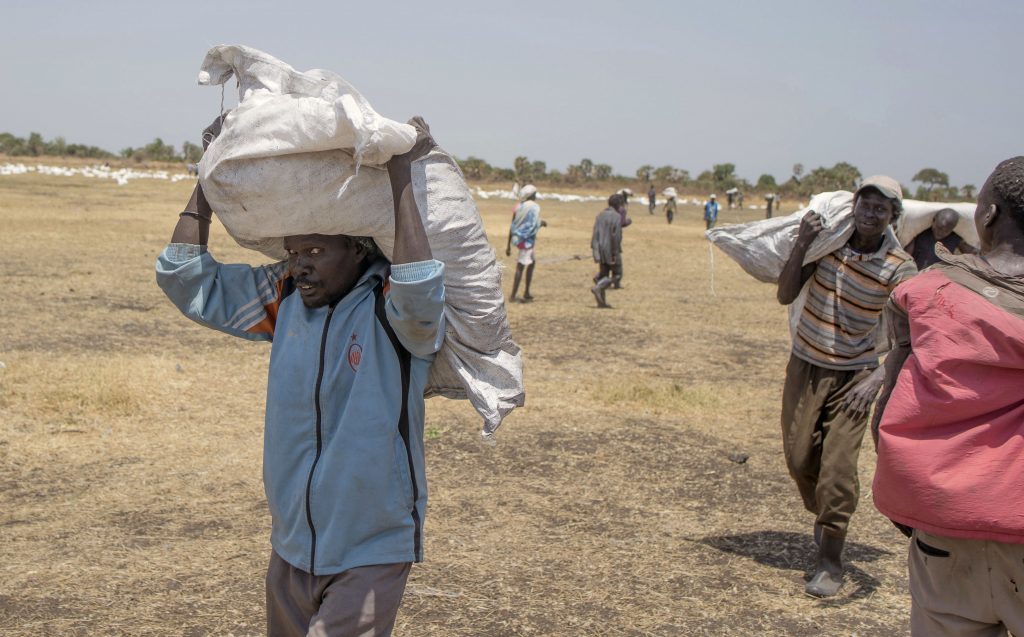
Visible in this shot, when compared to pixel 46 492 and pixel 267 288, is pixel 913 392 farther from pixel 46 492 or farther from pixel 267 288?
pixel 46 492

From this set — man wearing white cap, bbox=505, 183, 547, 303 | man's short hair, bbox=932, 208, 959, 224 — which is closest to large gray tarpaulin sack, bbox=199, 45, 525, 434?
man's short hair, bbox=932, 208, 959, 224

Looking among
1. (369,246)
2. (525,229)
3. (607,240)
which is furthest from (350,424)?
(607,240)

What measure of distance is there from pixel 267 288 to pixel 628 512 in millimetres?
3468

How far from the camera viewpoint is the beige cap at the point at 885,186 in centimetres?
448

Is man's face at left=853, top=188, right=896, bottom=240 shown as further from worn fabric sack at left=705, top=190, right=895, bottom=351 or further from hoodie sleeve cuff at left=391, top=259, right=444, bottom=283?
hoodie sleeve cuff at left=391, top=259, right=444, bottom=283

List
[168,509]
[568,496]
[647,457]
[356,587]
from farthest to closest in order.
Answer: [647,457], [568,496], [168,509], [356,587]

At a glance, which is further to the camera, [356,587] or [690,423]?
[690,423]

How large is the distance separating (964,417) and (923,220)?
4.58m

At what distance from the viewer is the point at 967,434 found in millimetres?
2545

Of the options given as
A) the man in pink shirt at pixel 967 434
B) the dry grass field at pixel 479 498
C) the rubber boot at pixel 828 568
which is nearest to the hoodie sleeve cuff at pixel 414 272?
the man in pink shirt at pixel 967 434

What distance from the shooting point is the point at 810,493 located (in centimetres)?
493

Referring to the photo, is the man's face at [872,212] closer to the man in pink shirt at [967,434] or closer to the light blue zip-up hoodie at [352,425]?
the man in pink shirt at [967,434]

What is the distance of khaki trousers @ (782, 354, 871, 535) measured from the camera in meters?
4.67

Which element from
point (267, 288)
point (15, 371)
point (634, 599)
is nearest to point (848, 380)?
point (634, 599)
